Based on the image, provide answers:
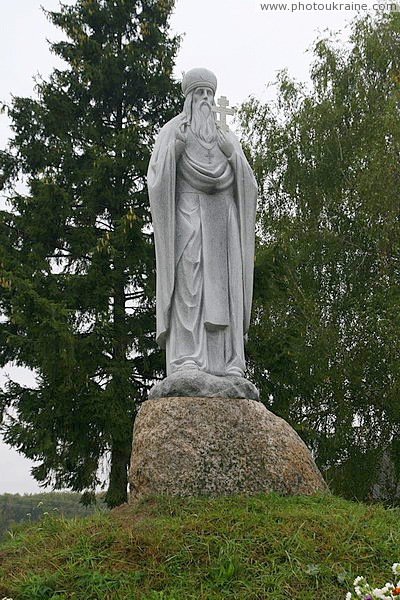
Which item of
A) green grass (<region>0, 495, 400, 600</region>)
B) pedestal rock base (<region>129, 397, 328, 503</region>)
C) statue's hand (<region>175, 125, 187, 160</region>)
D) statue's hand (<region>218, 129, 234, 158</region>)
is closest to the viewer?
green grass (<region>0, 495, 400, 600</region>)

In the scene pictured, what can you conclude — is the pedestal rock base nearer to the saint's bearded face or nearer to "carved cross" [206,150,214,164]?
"carved cross" [206,150,214,164]

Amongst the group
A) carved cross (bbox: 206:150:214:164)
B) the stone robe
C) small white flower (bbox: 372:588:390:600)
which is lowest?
small white flower (bbox: 372:588:390:600)

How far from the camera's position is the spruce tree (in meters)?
11.2

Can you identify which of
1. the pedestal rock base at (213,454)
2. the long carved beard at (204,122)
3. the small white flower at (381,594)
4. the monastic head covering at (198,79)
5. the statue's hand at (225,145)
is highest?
the monastic head covering at (198,79)

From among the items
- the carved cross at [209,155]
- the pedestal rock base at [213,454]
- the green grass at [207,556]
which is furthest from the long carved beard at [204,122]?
the green grass at [207,556]

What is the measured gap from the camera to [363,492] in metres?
13.0

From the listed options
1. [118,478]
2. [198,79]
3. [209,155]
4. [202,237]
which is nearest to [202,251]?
[202,237]

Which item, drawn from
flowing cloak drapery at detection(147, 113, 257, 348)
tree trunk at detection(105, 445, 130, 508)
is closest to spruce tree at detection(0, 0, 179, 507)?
tree trunk at detection(105, 445, 130, 508)

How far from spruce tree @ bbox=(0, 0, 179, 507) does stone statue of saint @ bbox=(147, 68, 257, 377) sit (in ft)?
15.0

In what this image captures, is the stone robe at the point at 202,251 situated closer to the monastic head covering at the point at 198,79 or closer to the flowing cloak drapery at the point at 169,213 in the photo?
the flowing cloak drapery at the point at 169,213

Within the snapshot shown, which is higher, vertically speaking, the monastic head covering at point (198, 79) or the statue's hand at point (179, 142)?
the monastic head covering at point (198, 79)

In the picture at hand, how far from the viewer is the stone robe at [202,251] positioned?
20.4 ft

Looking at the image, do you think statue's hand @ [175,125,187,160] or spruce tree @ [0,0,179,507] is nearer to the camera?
statue's hand @ [175,125,187,160]

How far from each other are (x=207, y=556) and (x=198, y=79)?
171 inches
